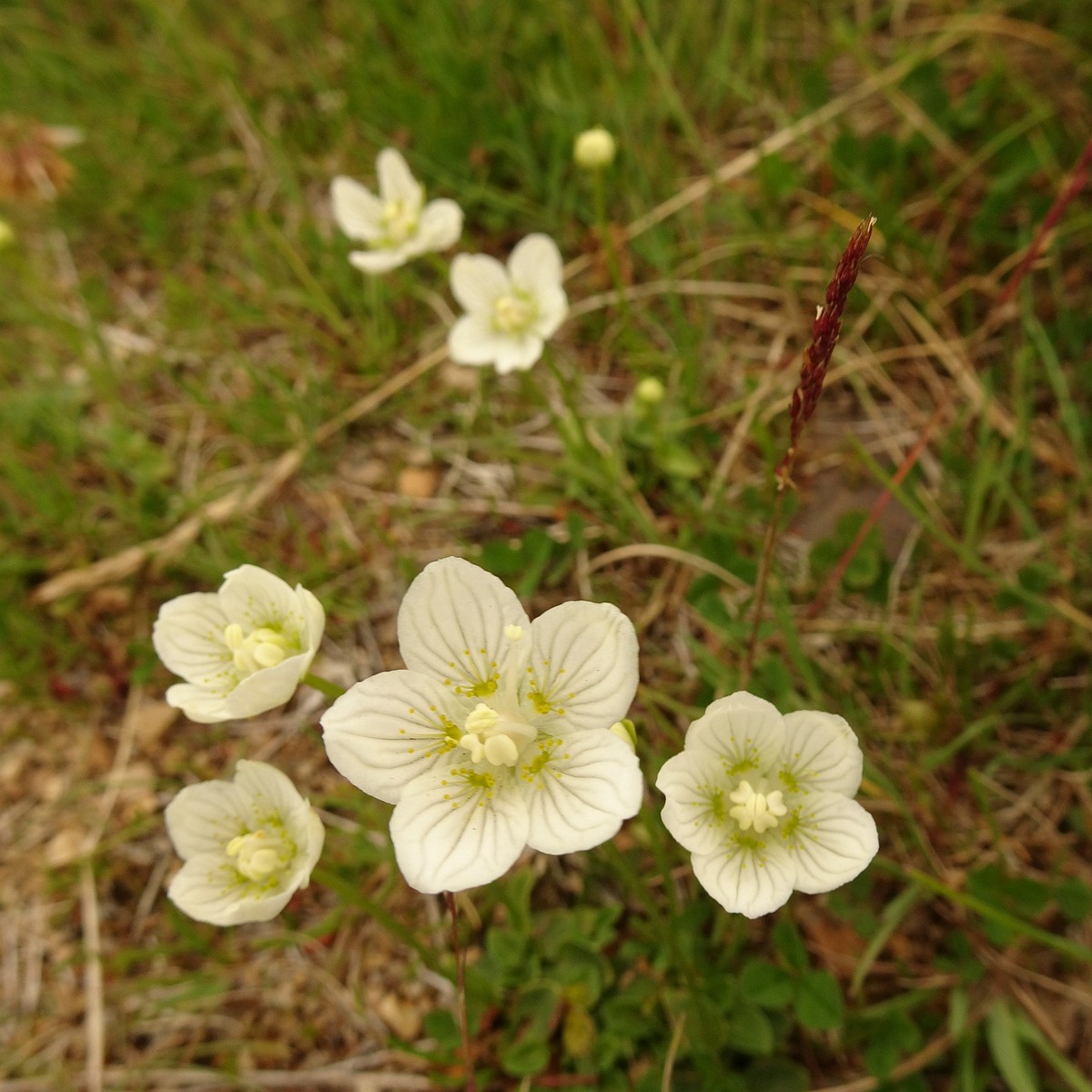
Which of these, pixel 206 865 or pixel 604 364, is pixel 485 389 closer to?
pixel 604 364

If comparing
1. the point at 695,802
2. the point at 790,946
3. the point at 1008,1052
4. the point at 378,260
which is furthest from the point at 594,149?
the point at 1008,1052

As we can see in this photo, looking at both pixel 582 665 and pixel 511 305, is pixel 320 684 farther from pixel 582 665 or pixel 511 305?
pixel 511 305


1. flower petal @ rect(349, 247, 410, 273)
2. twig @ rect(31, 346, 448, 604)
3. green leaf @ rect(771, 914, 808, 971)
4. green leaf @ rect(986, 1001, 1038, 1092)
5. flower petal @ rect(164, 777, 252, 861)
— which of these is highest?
flower petal @ rect(349, 247, 410, 273)

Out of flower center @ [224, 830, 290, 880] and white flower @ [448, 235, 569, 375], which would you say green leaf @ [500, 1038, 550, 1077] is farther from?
white flower @ [448, 235, 569, 375]

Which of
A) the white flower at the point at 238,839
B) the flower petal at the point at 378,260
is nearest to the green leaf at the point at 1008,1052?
the white flower at the point at 238,839

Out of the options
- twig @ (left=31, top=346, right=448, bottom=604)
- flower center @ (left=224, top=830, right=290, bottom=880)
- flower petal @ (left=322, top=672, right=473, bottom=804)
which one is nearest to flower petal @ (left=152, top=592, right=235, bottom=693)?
flower center @ (left=224, top=830, right=290, bottom=880)

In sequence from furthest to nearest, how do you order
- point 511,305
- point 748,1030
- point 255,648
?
point 511,305, point 748,1030, point 255,648
